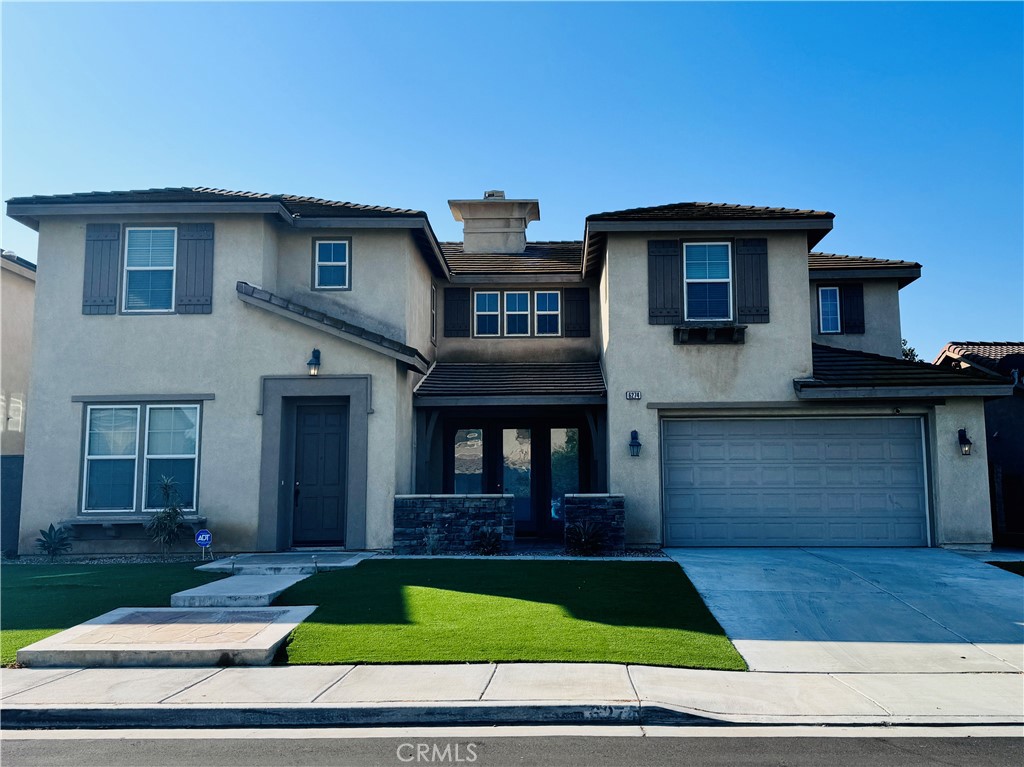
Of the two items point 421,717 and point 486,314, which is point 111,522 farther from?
point 421,717

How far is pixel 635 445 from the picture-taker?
14.2 metres

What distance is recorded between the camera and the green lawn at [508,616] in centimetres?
767

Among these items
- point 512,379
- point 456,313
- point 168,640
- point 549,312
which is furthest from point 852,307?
point 168,640

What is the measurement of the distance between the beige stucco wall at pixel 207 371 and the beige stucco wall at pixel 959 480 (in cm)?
960

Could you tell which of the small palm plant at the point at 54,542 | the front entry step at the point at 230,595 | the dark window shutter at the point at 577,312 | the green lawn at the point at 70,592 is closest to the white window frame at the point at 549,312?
the dark window shutter at the point at 577,312

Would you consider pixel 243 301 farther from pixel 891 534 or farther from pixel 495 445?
pixel 891 534

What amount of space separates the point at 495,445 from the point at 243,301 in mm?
6174

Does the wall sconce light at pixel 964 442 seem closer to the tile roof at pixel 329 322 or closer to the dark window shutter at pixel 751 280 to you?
the dark window shutter at pixel 751 280

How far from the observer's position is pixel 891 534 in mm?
14195

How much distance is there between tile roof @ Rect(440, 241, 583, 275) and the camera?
18.0 meters

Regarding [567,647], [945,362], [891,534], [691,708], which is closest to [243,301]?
[567,647]

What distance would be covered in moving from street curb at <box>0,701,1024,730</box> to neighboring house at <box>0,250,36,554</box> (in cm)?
1063

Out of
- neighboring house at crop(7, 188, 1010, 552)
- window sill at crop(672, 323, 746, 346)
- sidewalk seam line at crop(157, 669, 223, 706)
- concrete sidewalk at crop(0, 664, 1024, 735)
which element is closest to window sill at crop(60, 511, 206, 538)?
neighboring house at crop(7, 188, 1010, 552)

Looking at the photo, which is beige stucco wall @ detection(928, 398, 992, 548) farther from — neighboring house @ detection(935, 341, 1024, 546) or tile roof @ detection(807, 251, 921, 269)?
tile roof @ detection(807, 251, 921, 269)
